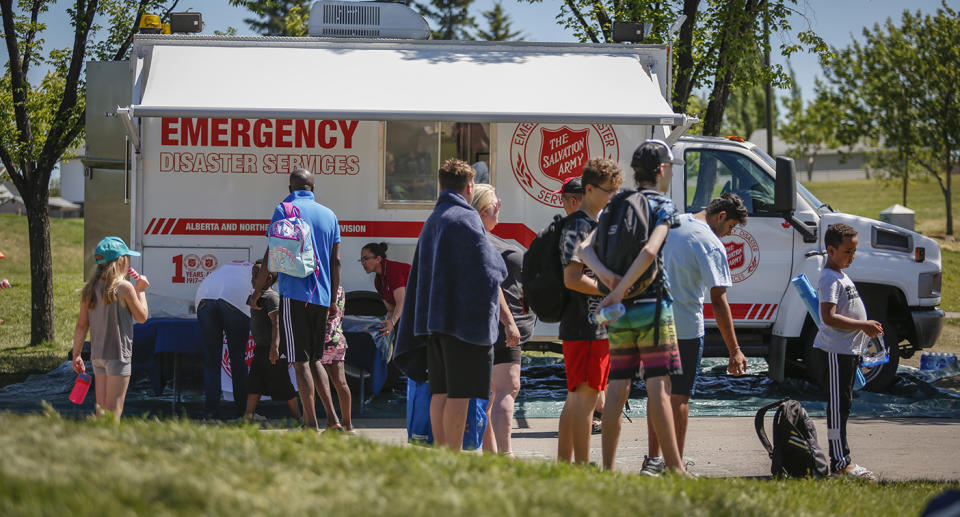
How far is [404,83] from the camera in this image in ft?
27.7

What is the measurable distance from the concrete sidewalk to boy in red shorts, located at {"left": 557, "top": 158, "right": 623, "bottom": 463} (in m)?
0.74

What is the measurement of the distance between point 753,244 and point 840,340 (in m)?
3.06

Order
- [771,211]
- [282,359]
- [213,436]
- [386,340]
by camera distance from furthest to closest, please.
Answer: [771,211] → [386,340] → [282,359] → [213,436]

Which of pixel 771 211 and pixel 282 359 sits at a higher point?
pixel 771 211

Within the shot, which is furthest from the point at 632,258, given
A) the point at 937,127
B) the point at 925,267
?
the point at 937,127

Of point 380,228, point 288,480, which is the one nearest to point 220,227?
point 380,228

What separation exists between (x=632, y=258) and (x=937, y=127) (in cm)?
2551

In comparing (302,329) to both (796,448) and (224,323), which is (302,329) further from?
(796,448)

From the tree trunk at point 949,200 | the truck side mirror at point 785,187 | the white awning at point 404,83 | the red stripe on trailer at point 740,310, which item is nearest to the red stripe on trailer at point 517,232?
the white awning at point 404,83

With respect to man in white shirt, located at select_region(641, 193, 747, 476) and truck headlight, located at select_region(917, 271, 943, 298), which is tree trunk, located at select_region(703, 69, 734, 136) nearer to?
truck headlight, located at select_region(917, 271, 943, 298)

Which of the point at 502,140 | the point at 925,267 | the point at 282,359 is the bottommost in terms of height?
the point at 282,359

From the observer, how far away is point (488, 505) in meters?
3.44

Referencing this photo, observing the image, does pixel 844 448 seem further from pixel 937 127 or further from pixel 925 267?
pixel 937 127

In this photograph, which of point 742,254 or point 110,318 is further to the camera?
point 742,254
